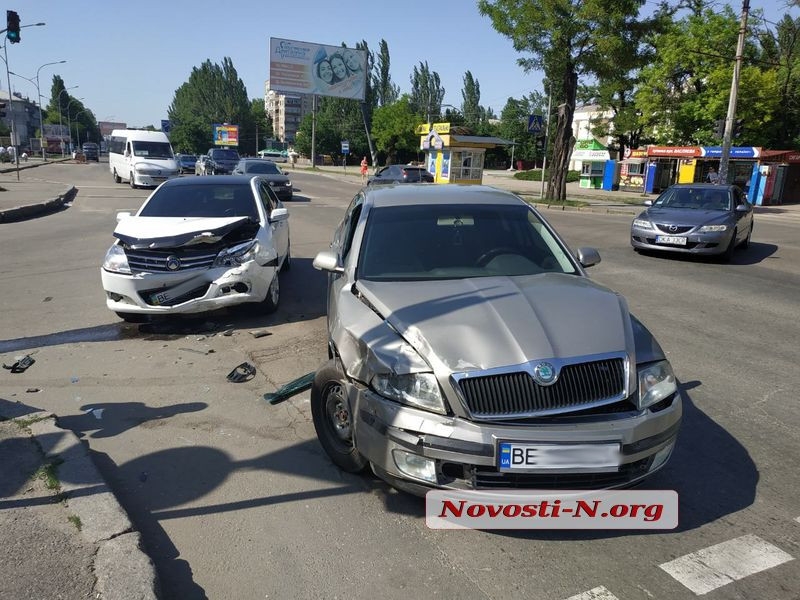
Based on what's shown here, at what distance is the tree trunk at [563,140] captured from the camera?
2548 centimetres

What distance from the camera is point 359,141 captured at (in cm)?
8769

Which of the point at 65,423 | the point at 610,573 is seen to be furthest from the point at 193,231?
the point at 610,573

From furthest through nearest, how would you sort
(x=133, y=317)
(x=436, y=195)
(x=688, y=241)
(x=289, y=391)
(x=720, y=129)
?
1. (x=720, y=129)
2. (x=688, y=241)
3. (x=133, y=317)
4. (x=436, y=195)
5. (x=289, y=391)

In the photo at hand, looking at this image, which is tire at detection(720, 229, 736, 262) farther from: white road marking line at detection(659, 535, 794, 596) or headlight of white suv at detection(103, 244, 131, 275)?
headlight of white suv at detection(103, 244, 131, 275)

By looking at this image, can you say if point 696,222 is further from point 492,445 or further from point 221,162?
point 221,162

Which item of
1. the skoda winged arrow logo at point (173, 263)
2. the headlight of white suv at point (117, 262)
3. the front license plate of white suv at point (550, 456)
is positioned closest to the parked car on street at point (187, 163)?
the headlight of white suv at point (117, 262)

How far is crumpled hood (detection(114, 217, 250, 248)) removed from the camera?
653 cm

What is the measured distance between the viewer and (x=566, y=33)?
79.6ft

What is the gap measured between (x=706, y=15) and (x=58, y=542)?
1708 inches

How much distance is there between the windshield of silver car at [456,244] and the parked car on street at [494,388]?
29cm

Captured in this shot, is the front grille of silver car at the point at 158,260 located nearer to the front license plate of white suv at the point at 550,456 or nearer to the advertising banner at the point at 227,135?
the front license plate of white suv at the point at 550,456

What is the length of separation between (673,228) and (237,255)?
8.61m

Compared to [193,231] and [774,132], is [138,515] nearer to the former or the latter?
[193,231]

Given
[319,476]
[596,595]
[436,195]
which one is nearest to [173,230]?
[436,195]
